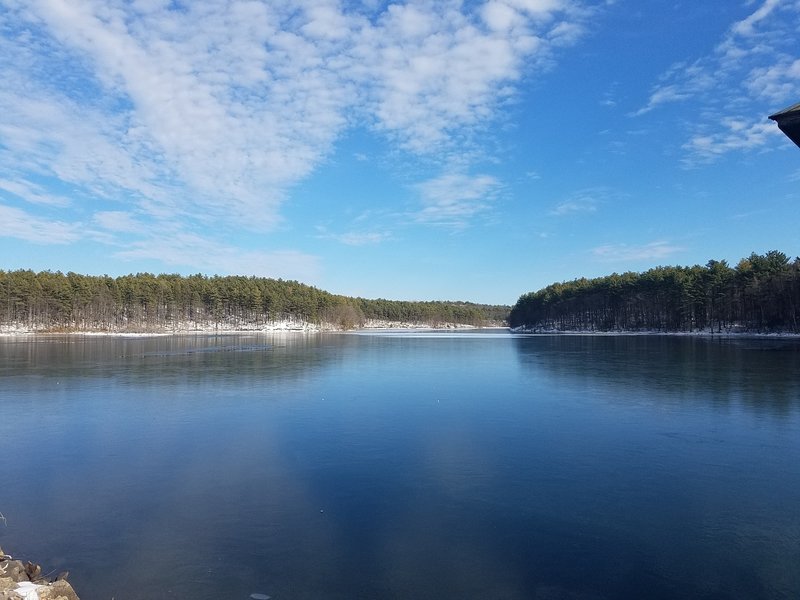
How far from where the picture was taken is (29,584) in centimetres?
508

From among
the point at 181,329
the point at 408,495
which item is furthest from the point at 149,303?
the point at 408,495

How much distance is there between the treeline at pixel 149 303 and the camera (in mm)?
86463

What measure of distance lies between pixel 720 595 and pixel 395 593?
342 centimetres

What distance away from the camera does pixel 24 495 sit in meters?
8.52

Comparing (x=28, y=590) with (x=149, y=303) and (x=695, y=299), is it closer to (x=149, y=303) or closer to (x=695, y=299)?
(x=695, y=299)

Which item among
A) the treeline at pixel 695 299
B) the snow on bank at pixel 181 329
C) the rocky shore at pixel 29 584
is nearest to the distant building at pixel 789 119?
the rocky shore at pixel 29 584

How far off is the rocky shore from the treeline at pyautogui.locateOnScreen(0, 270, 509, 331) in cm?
9598

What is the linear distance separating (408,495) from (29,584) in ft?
16.7

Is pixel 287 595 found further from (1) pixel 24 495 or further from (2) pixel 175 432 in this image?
(2) pixel 175 432

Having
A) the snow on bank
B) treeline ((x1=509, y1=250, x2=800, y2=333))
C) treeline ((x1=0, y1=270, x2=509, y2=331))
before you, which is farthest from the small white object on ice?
treeline ((x1=0, y1=270, x2=509, y2=331))

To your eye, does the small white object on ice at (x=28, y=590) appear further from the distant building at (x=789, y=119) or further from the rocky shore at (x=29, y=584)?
the distant building at (x=789, y=119)

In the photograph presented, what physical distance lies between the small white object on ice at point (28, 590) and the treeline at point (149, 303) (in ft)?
317

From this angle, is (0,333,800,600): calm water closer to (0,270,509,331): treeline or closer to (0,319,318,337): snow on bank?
(0,319,318,337): snow on bank

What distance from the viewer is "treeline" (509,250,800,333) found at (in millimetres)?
64438
